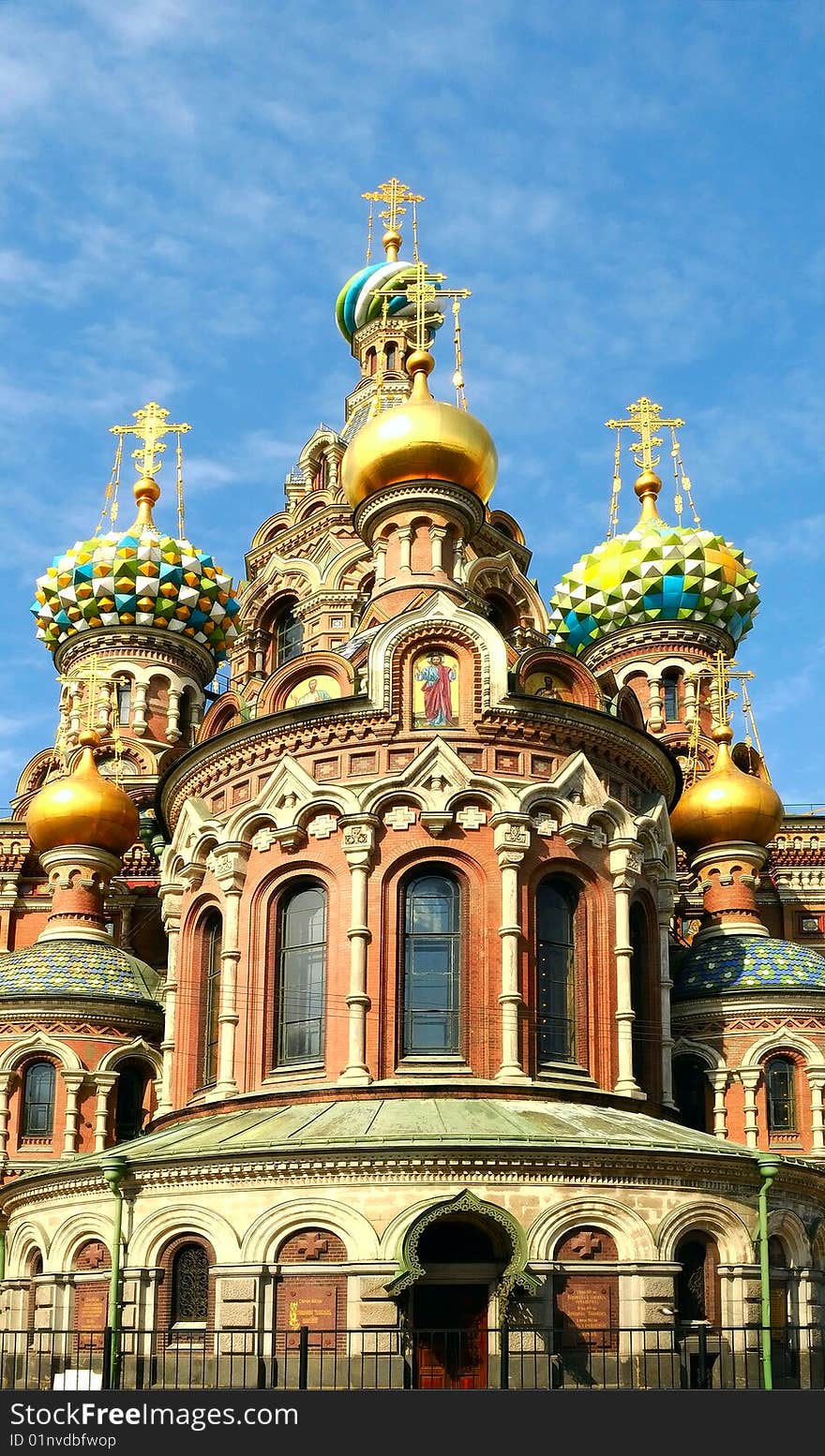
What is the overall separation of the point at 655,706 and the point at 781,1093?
1171 cm

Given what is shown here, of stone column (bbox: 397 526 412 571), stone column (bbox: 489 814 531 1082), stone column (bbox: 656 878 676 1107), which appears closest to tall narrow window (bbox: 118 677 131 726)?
stone column (bbox: 397 526 412 571)

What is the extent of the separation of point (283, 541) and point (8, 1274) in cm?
1526

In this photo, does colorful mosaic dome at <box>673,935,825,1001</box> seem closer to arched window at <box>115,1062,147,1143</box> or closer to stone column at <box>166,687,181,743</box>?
arched window at <box>115,1062,147,1143</box>

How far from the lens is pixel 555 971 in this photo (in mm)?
20938

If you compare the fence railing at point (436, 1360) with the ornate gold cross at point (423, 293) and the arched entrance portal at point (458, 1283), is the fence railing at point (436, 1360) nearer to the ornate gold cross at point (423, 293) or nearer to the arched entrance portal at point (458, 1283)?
the arched entrance portal at point (458, 1283)

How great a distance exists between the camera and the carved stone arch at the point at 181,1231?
17.9 meters

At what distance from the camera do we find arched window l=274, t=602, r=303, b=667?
99.0ft

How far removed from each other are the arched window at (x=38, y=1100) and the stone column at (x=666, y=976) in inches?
354

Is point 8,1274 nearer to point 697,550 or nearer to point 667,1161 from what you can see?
point 667,1161

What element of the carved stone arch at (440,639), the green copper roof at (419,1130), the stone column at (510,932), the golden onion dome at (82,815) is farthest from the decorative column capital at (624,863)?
the golden onion dome at (82,815)

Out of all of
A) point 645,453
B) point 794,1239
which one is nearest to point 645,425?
point 645,453

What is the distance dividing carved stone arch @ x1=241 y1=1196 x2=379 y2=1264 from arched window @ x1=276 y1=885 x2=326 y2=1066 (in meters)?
2.88

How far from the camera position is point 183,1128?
794 inches

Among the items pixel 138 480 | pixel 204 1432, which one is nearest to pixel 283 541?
pixel 138 480
